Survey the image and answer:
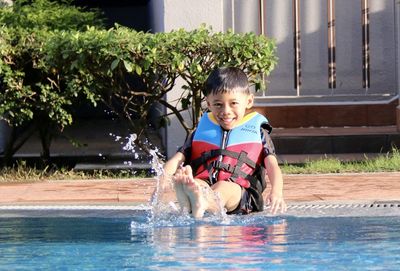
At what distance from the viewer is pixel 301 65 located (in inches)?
472

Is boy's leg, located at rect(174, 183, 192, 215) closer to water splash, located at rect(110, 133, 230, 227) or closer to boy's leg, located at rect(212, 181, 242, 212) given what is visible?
water splash, located at rect(110, 133, 230, 227)

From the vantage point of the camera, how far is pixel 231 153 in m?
6.38

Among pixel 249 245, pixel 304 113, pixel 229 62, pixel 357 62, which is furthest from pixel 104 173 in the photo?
pixel 249 245

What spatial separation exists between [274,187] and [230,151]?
658mm

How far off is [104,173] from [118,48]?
4.90 ft

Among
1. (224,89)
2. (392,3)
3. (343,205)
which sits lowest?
(343,205)

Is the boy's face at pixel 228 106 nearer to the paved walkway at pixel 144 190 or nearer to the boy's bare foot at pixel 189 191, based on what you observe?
the boy's bare foot at pixel 189 191

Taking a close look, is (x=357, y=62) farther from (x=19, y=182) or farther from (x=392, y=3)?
(x=19, y=182)

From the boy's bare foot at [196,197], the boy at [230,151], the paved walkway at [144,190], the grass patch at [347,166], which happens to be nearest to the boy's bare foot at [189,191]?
the boy's bare foot at [196,197]

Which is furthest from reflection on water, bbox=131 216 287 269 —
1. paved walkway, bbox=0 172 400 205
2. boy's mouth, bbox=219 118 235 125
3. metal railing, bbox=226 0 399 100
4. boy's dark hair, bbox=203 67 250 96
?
metal railing, bbox=226 0 399 100

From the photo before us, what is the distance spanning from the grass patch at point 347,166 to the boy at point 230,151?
3.00 metres

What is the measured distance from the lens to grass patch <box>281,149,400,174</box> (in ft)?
31.0

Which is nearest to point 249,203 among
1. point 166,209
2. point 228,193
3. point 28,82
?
point 228,193

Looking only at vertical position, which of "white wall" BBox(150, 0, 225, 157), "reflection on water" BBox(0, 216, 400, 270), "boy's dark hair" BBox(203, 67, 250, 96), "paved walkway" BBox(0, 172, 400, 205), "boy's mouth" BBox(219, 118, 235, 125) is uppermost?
"white wall" BBox(150, 0, 225, 157)
